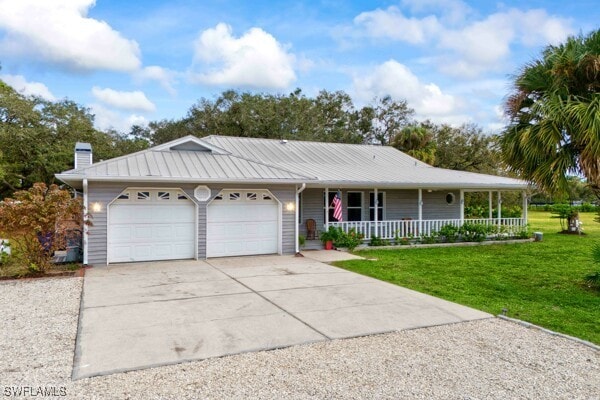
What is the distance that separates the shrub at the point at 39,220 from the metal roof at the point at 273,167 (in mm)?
648

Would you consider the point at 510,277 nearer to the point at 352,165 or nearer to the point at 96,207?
the point at 352,165

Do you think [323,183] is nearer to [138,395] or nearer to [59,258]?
[59,258]

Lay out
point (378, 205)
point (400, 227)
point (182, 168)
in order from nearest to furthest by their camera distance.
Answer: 1. point (182, 168)
2. point (400, 227)
3. point (378, 205)

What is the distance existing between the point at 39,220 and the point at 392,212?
12.7 metres

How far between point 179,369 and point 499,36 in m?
14.7

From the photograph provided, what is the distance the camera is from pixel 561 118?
7.69 meters

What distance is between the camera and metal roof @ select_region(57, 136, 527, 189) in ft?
36.0

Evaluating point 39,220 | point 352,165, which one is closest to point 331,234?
point 352,165

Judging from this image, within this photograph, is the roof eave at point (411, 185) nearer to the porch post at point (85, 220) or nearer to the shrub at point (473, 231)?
the shrub at point (473, 231)

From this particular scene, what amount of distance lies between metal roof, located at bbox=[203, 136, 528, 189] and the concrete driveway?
17.4ft

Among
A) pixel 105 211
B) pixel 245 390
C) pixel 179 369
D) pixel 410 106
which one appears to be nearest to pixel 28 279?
pixel 105 211

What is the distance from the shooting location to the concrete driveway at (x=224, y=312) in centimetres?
480

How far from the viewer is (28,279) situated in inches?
360

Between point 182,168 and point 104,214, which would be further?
point 182,168
